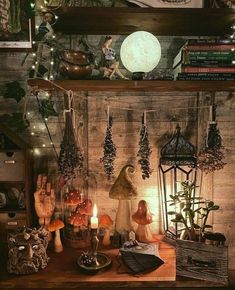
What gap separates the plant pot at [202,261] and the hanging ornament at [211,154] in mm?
416

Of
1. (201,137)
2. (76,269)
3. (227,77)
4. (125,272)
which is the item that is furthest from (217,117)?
(76,269)

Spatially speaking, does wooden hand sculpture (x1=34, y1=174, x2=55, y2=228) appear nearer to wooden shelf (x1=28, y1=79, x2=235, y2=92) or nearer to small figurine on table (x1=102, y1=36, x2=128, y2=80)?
wooden shelf (x1=28, y1=79, x2=235, y2=92)

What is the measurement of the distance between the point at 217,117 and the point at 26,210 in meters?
1.29

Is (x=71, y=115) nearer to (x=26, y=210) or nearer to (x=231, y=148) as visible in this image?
(x=26, y=210)

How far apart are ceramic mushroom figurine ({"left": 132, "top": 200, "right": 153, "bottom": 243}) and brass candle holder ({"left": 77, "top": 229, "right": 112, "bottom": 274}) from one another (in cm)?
26

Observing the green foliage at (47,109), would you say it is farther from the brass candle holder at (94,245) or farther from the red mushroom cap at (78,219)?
the brass candle holder at (94,245)

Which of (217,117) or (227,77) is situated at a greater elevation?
(227,77)

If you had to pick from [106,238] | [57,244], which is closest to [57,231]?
[57,244]

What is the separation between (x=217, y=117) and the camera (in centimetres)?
209

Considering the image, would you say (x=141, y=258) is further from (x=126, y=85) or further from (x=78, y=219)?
(x=126, y=85)

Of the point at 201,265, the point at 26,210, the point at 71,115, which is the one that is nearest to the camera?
the point at 201,265

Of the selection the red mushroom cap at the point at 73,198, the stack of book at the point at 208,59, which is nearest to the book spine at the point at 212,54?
the stack of book at the point at 208,59

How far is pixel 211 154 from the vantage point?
1.79 metres

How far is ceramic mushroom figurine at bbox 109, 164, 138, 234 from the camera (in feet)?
6.29
